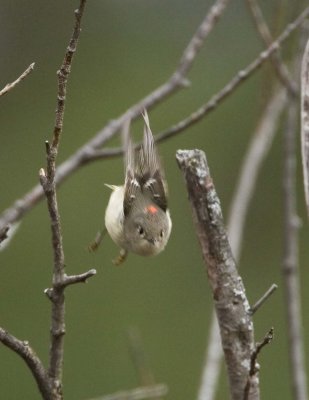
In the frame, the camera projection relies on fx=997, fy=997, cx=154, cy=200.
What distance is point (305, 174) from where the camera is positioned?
5.87 feet

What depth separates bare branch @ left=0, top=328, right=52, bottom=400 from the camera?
5.56 feet

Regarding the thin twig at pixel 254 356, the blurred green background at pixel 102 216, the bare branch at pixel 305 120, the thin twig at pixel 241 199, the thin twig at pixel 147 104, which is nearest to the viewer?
the thin twig at pixel 254 356

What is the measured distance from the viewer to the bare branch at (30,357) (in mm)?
1695

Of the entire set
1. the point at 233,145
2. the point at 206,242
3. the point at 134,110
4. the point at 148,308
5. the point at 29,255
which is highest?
the point at 233,145

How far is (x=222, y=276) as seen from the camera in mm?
1860

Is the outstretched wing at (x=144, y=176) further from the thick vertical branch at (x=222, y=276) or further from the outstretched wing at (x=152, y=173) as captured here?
the thick vertical branch at (x=222, y=276)

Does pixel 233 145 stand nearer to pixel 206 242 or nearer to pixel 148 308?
pixel 148 308

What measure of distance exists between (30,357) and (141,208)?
1.54 metres

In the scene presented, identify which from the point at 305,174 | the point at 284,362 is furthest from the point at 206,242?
the point at 284,362

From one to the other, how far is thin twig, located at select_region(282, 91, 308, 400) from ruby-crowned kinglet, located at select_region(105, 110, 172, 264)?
404 mm

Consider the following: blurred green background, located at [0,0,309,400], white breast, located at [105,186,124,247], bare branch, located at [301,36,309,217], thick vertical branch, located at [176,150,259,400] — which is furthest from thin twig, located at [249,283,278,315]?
blurred green background, located at [0,0,309,400]

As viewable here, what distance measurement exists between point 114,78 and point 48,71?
548 millimetres

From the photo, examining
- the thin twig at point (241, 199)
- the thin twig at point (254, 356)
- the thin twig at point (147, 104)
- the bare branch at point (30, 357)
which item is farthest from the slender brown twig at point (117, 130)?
the thin twig at point (254, 356)

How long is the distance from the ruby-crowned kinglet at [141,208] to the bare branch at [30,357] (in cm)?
119
